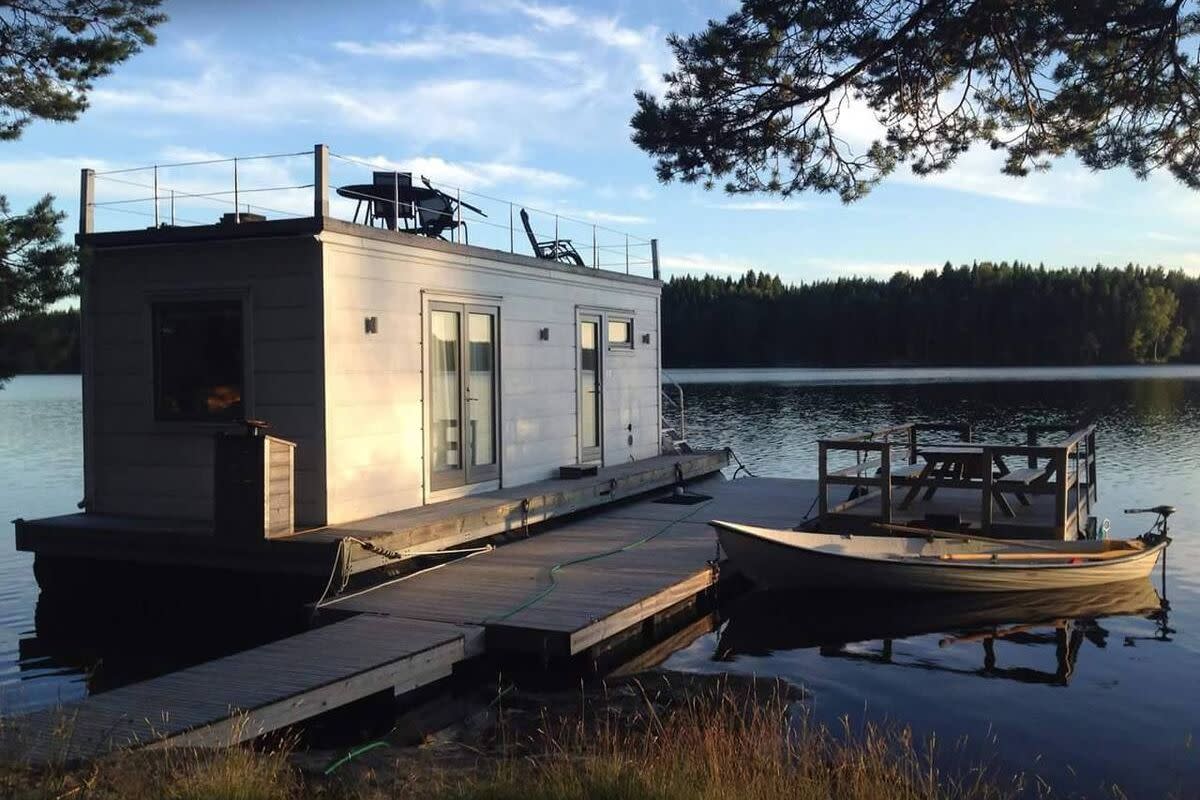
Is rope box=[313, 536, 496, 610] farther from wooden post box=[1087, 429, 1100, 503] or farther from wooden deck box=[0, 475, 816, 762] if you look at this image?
wooden post box=[1087, 429, 1100, 503]

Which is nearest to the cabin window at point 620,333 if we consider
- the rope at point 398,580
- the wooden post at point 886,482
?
the wooden post at point 886,482

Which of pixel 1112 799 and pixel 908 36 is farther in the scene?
pixel 908 36

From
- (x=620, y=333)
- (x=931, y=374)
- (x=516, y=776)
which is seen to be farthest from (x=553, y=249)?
(x=931, y=374)

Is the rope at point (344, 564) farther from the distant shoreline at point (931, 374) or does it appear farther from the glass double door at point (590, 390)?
the distant shoreline at point (931, 374)

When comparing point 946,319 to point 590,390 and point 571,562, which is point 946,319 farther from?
point 571,562

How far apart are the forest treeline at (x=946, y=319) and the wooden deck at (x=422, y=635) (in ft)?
231

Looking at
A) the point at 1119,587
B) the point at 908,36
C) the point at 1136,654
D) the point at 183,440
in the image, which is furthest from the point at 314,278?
the point at 1119,587

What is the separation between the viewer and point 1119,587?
1115cm

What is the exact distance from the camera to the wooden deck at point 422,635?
543 cm

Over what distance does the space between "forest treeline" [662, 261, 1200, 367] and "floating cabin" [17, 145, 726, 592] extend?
69320 mm

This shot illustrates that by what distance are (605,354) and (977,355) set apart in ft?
242

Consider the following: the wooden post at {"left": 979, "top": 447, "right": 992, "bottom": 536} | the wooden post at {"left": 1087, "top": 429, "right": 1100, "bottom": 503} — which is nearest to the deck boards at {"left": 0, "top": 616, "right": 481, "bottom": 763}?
the wooden post at {"left": 979, "top": 447, "right": 992, "bottom": 536}

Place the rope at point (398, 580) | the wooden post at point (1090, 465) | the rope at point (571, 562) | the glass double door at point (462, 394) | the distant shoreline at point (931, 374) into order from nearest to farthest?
the rope at point (571, 562), the rope at point (398, 580), the glass double door at point (462, 394), the wooden post at point (1090, 465), the distant shoreline at point (931, 374)

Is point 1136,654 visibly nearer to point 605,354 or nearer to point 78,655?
point 605,354
